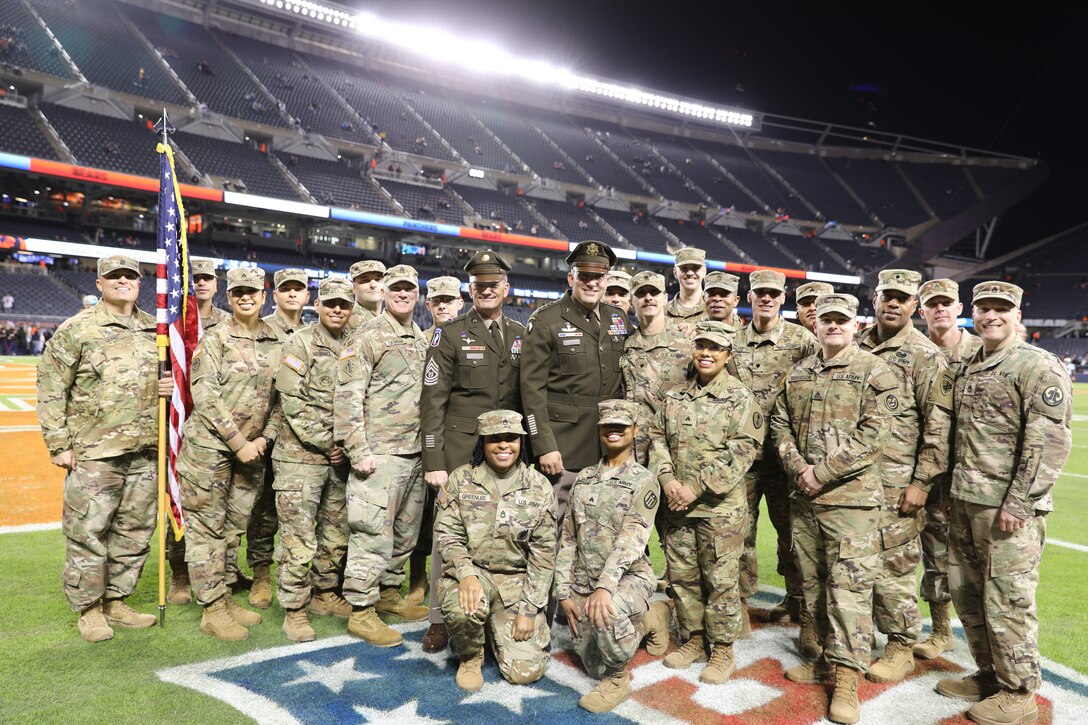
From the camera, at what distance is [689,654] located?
13.0ft

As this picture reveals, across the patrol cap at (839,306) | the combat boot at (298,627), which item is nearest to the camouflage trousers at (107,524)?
the combat boot at (298,627)

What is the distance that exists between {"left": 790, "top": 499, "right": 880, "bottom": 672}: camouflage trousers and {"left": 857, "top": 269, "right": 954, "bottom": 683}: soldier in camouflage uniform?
326 mm

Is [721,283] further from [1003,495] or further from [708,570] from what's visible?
[1003,495]

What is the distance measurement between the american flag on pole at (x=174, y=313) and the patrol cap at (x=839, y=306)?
416cm

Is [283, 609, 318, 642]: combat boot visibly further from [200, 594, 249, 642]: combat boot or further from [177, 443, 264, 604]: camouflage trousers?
[177, 443, 264, 604]: camouflage trousers

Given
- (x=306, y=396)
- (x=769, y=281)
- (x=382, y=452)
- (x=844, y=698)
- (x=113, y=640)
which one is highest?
(x=769, y=281)

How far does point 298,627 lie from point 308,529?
1.96ft

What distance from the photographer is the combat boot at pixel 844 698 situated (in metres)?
3.34

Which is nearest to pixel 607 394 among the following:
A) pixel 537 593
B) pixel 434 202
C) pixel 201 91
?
pixel 537 593

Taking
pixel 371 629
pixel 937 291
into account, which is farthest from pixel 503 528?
pixel 937 291

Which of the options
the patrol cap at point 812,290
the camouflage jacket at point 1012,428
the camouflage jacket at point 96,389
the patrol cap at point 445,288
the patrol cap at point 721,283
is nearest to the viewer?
the camouflage jacket at point 1012,428

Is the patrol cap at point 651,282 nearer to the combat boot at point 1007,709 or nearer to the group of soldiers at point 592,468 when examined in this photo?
the group of soldiers at point 592,468

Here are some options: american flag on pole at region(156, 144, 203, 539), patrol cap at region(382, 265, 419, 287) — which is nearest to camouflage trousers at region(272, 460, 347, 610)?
american flag on pole at region(156, 144, 203, 539)

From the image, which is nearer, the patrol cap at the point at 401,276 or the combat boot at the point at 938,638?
the combat boot at the point at 938,638
